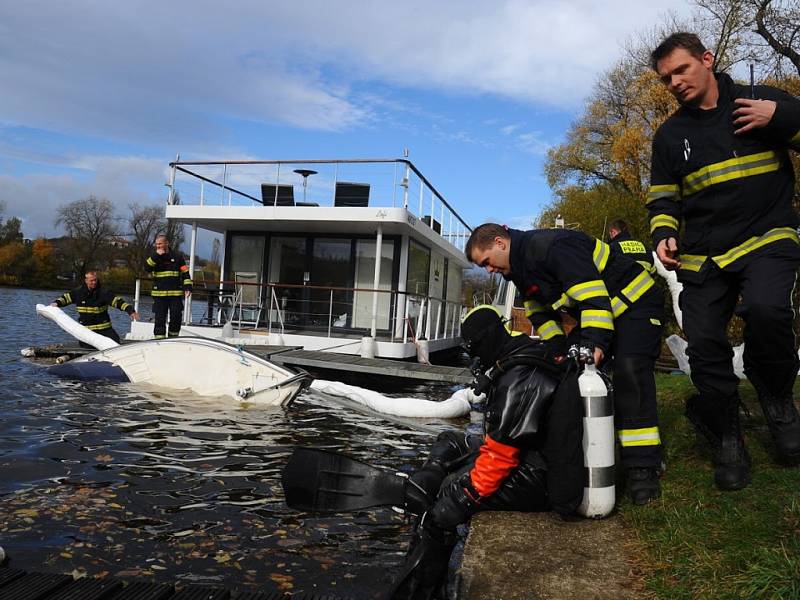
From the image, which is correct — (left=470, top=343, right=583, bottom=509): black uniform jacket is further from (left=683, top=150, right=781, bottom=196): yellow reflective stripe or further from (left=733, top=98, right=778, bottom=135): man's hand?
(left=733, top=98, right=778, bottom=135): man's hand

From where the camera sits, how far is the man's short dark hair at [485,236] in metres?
3.33

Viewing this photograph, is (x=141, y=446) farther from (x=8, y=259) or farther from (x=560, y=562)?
(x=8, y=259)

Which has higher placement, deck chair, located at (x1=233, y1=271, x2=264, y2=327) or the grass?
deck chair, located at (x1=233, y1=271, x2=264, y2=327)

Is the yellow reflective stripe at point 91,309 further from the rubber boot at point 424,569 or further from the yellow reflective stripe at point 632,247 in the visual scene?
the rubber boot at point 424,569

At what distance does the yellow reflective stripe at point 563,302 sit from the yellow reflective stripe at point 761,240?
0.74 m

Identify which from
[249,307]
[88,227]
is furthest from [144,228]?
[249,307]

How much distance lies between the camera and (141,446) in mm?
5906

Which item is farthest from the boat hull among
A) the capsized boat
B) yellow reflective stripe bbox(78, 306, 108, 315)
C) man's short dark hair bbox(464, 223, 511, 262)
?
man's short dark hair bbox(464, 223, 511, 262)

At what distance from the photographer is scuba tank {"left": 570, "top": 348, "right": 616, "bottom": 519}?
2.90m

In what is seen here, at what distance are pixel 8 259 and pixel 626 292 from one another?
224 ft

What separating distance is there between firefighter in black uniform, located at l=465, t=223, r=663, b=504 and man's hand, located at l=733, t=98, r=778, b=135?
2.89 ft

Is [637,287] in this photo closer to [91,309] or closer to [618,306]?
[618,306]

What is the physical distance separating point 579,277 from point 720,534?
4.16ft

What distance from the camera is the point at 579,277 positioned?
313 centimetres
